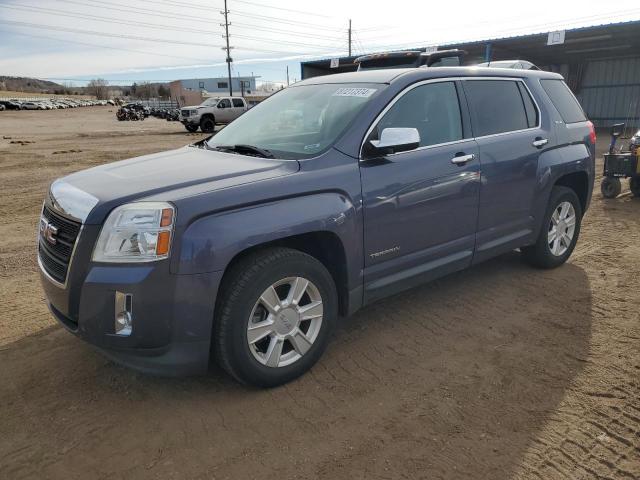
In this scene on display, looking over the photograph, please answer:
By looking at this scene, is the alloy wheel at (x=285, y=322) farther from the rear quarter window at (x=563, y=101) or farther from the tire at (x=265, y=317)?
the rear quarter window at (x=563, y=101)

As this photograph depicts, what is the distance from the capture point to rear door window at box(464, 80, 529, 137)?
409cm

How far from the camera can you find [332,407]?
2.89m

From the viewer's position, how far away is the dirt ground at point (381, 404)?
2.46m

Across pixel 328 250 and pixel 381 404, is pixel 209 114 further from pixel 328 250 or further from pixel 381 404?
pixel 381 404

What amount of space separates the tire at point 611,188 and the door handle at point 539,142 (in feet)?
15.8

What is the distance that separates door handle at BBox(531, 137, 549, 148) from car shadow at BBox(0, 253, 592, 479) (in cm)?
150

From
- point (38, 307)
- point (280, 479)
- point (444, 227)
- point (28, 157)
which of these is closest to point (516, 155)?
point (444, 227)

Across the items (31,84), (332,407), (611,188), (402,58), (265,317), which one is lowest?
(332,407)

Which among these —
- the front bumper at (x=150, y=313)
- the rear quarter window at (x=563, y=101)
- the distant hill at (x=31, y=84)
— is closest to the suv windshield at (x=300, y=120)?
the front bumper at (x=150, y=313)

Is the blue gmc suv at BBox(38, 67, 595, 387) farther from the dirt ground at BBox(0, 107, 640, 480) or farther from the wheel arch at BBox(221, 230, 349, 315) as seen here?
the dirt ground at BBox(0, 107, 640, 480)

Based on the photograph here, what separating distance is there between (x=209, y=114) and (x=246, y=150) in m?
25.3

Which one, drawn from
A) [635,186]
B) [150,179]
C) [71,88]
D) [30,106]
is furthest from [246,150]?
[71,88]

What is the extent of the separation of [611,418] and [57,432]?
2.96 m

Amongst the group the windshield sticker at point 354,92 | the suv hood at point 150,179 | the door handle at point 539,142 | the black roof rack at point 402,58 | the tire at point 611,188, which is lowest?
the tire at point 611,188
